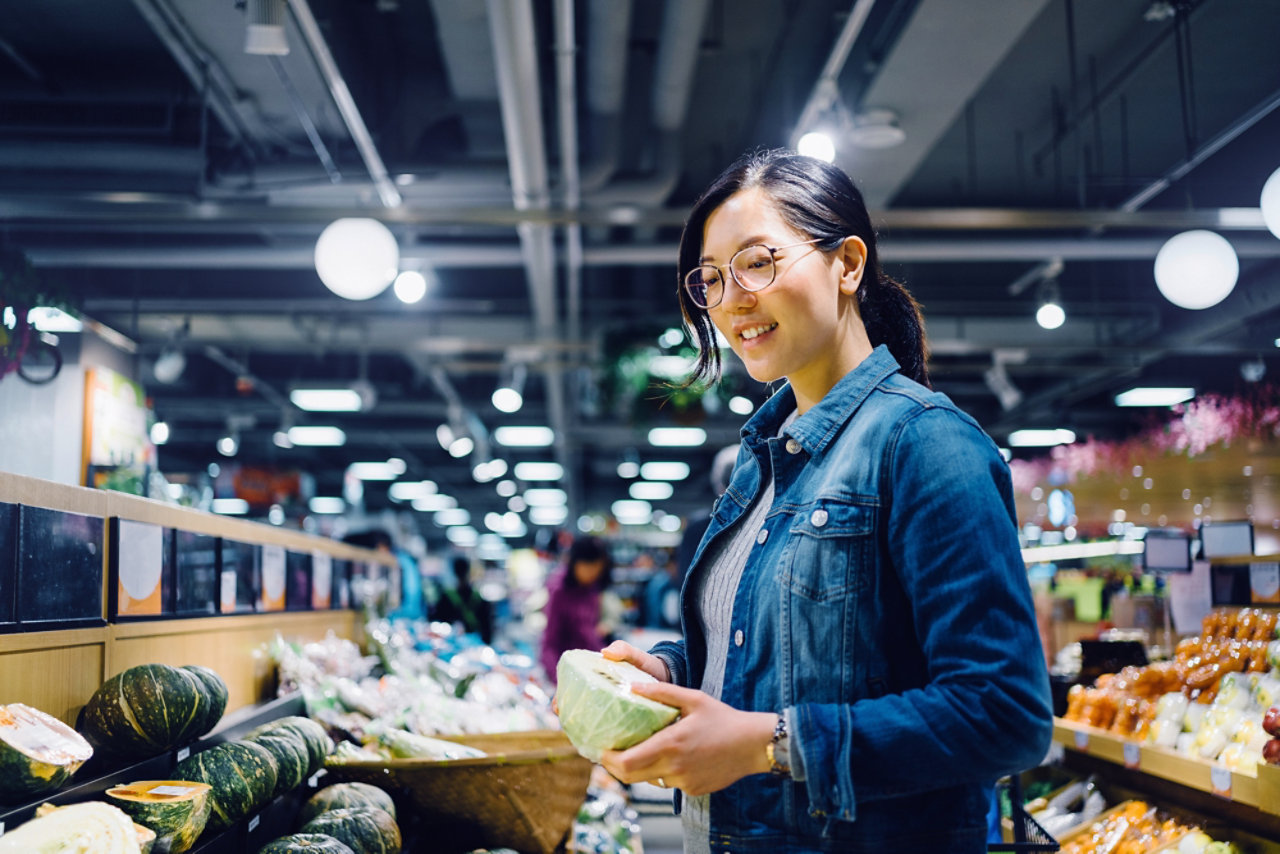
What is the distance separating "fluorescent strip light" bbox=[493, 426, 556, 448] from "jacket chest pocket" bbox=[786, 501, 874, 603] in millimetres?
16535

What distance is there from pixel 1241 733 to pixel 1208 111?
5.75m

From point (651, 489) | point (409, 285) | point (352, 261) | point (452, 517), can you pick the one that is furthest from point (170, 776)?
point (452, 517)

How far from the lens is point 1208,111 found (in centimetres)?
719

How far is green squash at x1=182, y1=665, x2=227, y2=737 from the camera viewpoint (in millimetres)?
2242

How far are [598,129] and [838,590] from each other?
242 inches

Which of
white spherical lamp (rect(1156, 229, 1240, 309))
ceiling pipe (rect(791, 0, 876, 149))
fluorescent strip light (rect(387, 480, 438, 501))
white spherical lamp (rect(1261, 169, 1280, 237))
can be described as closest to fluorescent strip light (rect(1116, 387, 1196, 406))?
white spherical lamp (rect(1156, 229, 1240, 309))

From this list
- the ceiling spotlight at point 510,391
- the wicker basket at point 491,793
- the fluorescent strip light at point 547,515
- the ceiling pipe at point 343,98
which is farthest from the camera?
the fluorescent strip light at point 547,515

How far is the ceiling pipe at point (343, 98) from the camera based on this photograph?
5133mm

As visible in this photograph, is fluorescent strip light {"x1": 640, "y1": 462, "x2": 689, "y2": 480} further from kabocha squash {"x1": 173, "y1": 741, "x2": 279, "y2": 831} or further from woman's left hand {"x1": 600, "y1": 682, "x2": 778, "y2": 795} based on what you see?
woman's left hand {"x1": 600, "y1": 682, "x2": 778, "y2": 795}

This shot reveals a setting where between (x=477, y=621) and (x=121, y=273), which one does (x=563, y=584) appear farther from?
(x=121, y=273)

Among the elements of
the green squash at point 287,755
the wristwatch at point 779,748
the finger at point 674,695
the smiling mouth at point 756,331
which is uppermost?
the smiling mouth at point 756,331

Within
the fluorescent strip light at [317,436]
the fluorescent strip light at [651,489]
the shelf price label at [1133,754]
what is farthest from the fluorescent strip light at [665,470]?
the shelf price label at [1133,754]

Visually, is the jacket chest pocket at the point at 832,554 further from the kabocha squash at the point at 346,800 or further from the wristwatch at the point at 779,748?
the kabocha squash at the point at 346,800

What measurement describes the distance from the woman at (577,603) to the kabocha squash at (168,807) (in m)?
5.14
